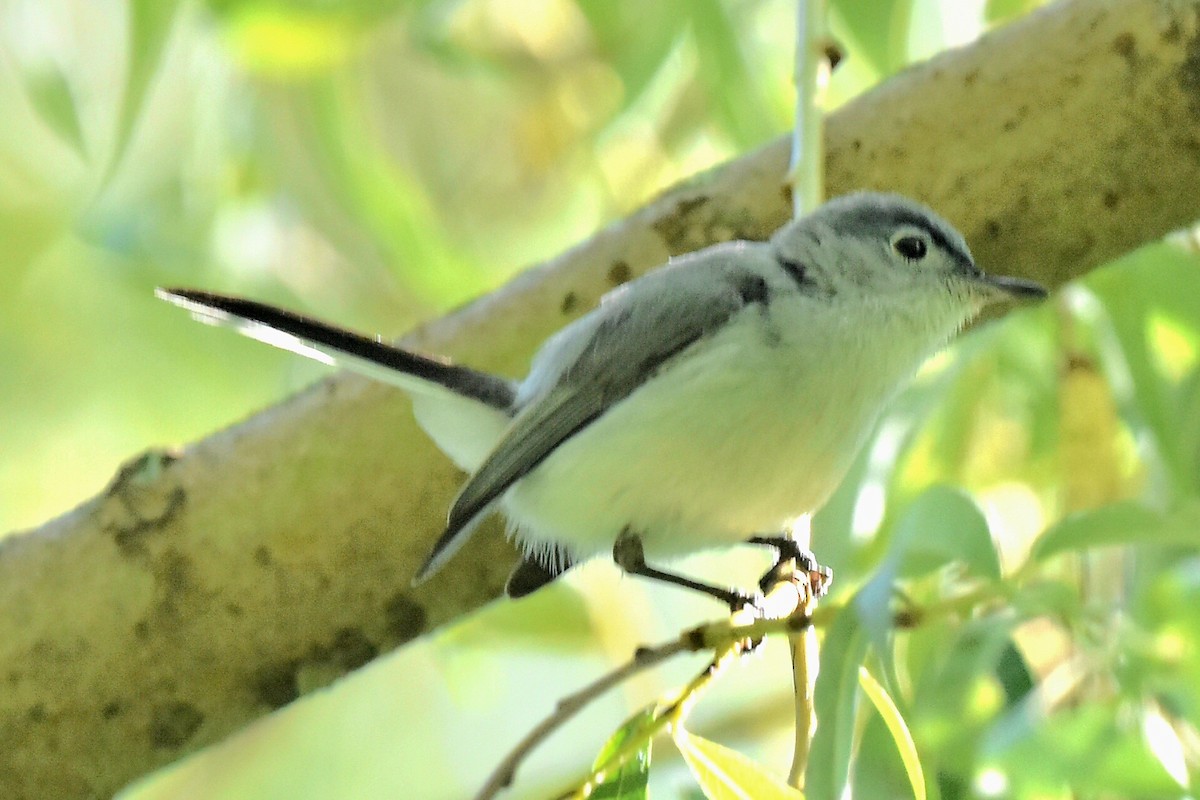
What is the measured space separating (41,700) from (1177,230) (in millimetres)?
1001

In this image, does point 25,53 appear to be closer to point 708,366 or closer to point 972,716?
point 708,366

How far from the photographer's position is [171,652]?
1.08m

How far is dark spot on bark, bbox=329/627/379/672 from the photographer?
1102 millimetres

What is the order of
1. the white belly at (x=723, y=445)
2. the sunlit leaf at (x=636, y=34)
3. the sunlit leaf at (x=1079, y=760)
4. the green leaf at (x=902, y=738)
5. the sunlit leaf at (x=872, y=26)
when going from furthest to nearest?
the sunlit leaf at (x=636, y=34)
the sunlit leaf at (x=872, y=26)
the white belly at (x=723, y=445)
the sunlit leaf at (x=1079, y=760)
the green leaf at (x=902, y=738)

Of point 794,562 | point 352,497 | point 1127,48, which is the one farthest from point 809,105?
point 352,497

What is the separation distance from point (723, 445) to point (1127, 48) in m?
0.46

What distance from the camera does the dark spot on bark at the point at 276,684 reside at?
1.09 m

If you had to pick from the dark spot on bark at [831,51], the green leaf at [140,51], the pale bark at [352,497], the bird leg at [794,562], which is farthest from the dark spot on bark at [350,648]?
the dark spot on bark at [831,51]

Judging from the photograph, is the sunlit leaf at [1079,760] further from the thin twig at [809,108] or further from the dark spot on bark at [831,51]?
the dark spot on bark at [831,51]

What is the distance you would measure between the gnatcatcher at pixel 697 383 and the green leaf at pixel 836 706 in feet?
0.81

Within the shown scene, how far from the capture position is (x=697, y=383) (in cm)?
100

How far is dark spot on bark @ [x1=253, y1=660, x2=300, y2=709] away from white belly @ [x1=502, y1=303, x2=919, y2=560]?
A: 225 millimetres

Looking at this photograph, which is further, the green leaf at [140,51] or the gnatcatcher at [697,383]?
the green leaf at [140,51]

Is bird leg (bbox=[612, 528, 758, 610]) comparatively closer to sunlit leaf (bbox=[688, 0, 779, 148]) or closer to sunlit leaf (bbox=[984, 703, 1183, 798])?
sunlit leaf (bbox=[984, 703, 1183, 798])
